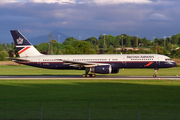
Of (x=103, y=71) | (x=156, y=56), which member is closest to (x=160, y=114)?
(x=103, y=71)

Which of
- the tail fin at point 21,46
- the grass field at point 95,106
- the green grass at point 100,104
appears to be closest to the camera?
the grass field at point 95,106

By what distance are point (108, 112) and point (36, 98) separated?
32.0ft

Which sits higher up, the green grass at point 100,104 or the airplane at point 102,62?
the airplane at point 102,62

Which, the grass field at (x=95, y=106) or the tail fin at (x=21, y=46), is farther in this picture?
the tail fin at (x=21, y=46)

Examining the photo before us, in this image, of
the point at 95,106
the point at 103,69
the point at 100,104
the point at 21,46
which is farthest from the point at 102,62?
the point at 95,106

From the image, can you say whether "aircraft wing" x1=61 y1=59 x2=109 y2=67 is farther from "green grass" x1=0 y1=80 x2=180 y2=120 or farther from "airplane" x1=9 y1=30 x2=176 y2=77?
"green grass" x1=0 y1=80 x2=180 y2=120

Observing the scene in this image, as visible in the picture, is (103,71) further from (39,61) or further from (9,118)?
(9,118)

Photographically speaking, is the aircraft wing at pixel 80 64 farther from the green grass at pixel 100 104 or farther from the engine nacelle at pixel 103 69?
the green grass at pixel 100 104

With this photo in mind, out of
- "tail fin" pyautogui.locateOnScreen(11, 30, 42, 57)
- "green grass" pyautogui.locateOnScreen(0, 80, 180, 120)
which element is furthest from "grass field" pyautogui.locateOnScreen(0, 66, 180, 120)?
"tail fin" pyautogui.locateOnScreen(11, 30, 42, 57)

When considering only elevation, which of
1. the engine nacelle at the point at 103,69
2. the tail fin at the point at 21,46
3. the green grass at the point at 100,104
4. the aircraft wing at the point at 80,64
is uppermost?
the tail fin at the point at 21,46

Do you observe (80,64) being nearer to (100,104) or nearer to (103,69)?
(103,69)

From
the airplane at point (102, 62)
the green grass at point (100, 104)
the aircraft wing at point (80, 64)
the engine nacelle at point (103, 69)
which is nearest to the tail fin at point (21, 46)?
the airplane at point (102, 62)

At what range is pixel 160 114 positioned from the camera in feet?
51.9

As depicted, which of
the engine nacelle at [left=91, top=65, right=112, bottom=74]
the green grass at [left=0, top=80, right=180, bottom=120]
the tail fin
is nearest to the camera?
the green grass at [left=0, top=80, right=180, bottom=120]
